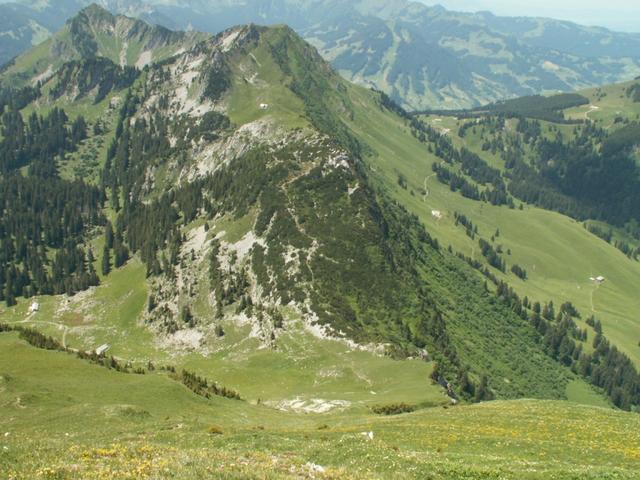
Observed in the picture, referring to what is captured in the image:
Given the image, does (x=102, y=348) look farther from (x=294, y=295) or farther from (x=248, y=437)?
(x=248, y=437)

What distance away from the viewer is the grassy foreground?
1244 inches

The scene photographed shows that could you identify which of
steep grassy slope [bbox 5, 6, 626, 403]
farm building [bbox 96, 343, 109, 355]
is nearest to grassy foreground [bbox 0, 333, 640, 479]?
steep grassy slope [bbox 5, 6, 626, 403]

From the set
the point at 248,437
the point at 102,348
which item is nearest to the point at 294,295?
the point at 102,348

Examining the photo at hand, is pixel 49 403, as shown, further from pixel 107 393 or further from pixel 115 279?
pixel 115 279

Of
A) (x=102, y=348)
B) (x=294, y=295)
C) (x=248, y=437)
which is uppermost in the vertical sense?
(x=248, y=437)

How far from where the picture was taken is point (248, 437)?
47.2 meters

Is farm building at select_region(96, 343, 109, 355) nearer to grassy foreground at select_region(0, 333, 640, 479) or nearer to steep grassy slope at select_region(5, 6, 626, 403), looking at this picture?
steep grassy slope at select_region(5, 6, 626, 403)

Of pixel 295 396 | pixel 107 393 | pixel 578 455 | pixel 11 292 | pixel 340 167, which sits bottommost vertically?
pixel 11 292

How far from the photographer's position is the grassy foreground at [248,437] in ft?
104

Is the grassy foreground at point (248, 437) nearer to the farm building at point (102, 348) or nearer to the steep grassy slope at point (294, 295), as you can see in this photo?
the steep grassy slope at point (294, 295)

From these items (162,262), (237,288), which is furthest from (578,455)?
(162,262)

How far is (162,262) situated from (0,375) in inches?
3960

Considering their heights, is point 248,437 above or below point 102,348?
above

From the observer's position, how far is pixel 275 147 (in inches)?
7835
